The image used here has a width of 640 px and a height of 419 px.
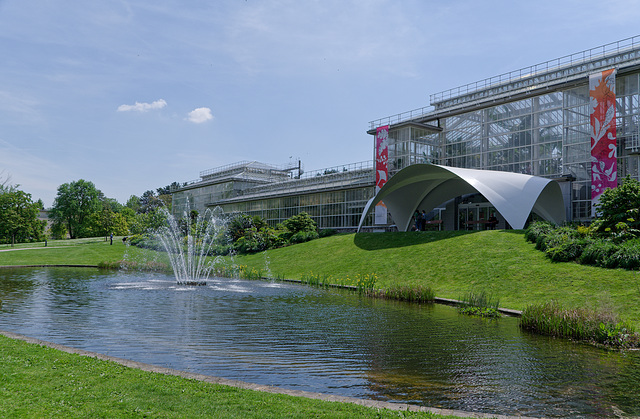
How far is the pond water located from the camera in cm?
696

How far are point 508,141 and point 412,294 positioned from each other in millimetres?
25353

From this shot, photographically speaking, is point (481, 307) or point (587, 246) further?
point (587, 246)

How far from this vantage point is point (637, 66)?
30703 millimetres

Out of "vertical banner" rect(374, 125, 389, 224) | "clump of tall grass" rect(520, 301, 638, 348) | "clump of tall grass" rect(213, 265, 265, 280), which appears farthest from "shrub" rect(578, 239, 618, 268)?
"vertical banner" rect(374, 125, 389, 224)

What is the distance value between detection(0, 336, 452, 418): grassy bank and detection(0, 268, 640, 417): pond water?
1.22m

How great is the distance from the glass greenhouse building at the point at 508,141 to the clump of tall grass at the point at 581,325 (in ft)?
75.7

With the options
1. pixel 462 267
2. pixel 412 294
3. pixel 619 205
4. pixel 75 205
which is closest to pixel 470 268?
pixel 462 267

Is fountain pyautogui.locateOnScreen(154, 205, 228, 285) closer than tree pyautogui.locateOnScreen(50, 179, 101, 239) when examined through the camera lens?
Yes

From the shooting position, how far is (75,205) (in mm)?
86875

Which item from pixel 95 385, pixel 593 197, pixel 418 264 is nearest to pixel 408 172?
pixel 418 264

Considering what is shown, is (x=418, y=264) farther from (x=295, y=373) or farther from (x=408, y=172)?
(x=295, y=373)

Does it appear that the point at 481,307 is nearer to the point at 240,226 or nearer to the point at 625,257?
the point at 625,257

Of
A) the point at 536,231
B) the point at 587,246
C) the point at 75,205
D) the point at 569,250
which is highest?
the point at 75,205

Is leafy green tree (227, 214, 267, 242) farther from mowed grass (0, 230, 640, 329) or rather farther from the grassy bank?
the grassy bank
